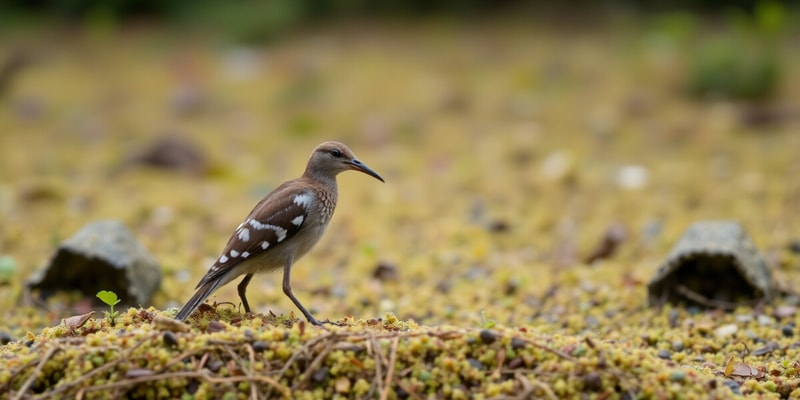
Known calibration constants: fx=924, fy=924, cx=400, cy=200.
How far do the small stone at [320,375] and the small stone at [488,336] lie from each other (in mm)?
647

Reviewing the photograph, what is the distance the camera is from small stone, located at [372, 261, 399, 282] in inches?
267

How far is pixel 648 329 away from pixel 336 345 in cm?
242

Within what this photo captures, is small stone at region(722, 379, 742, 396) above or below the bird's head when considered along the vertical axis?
below

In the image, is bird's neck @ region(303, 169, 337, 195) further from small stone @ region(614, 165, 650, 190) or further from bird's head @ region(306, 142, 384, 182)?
small stone @ region(614, 165, 650, 190)

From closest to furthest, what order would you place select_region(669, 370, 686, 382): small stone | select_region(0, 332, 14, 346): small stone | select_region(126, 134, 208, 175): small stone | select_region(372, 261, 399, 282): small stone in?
select_region(669, 370, 686, 382): small stone
select_region(0, 332, 14, 346): small stone
select_region(372, 261, 399, 282): small stone
select_region(126, 134, 208, 175): small stone

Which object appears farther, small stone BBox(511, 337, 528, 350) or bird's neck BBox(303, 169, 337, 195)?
bird's neck BBox(303, 169, 337, 195)

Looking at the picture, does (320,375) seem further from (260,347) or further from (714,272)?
(714,272)

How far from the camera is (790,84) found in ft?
34.3

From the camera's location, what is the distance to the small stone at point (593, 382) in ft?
11.6

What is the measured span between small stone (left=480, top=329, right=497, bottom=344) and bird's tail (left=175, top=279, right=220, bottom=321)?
129 centimetres

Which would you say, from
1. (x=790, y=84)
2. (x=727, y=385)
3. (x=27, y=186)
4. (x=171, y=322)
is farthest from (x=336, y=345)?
(x=790, y=84)

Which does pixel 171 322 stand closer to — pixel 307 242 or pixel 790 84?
pixel 307 242

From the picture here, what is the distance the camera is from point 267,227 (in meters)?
4.60

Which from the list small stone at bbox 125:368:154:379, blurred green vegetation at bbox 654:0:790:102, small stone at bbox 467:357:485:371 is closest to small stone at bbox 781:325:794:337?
small stone at bbox 467:357:485:371
